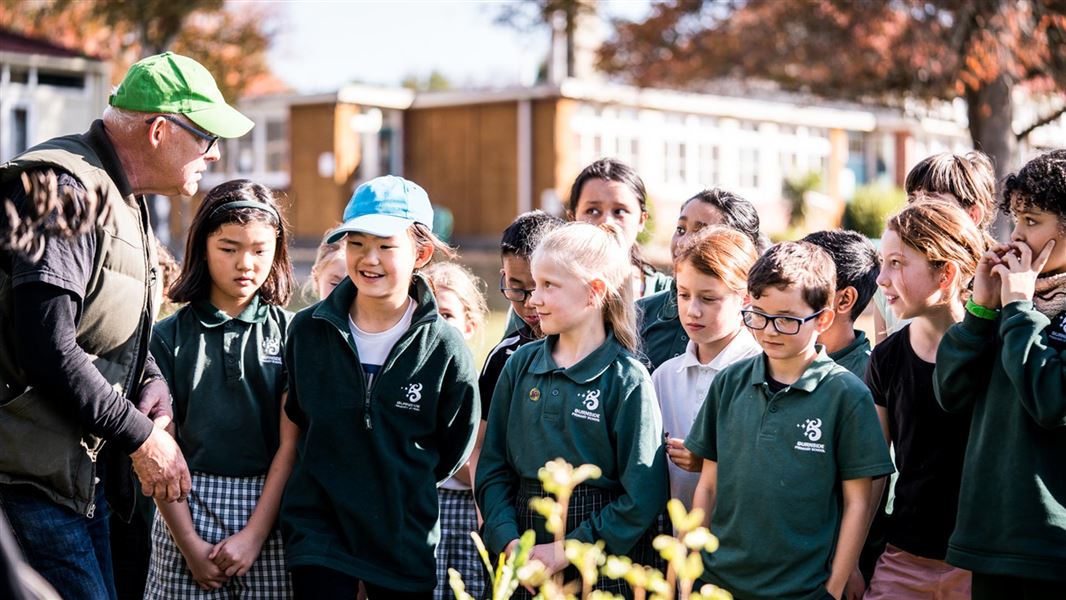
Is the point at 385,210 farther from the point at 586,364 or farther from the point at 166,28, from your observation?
the point at 166,28

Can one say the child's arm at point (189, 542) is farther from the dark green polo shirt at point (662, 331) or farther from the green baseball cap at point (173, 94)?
the dark green polo shirt at point (662, 331)

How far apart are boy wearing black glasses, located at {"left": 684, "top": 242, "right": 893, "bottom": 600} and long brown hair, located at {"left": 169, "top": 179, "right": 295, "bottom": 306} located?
5.79 feet

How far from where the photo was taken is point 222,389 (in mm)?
4258

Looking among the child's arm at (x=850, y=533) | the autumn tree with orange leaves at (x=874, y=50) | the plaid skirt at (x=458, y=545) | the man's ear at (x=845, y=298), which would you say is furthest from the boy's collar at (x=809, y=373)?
the autumn tree with orange leaves at (x=874, y=50)

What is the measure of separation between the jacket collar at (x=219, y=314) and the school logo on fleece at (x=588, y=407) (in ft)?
4.15

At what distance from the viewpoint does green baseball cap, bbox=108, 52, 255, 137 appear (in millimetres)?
→ 3652

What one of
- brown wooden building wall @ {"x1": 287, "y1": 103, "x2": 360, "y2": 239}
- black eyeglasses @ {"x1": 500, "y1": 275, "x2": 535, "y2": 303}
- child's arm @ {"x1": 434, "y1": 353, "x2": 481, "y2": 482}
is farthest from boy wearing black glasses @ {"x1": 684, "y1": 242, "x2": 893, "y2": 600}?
brown wooden building wall @ {"x1": 287, "y1": 103, "x2": 360, "y2": 239}

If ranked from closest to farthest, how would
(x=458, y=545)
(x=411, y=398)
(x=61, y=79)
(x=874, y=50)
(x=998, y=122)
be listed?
1. (x=411, y=398)
2. (x=458, y=545)
3. (x=998, y=122)
4. (x=874, y=50)
5. (x=61, y=79)

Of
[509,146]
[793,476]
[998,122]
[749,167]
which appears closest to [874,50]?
[998,122]

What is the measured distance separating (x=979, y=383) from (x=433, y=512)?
5.94ft

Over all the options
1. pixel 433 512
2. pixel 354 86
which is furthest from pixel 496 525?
pixel 354 86

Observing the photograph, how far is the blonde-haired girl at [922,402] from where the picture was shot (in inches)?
154

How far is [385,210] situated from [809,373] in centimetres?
153

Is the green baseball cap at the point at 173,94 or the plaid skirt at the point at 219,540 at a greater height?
the green baseball cap at the point at 173,94
